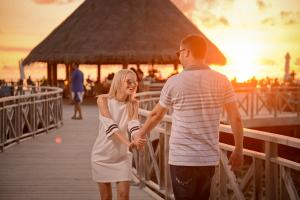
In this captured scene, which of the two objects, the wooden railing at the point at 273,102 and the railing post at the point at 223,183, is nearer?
the railing post at the point at 223,183

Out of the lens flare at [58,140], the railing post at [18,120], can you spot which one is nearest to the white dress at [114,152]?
the railing post at [18,120]

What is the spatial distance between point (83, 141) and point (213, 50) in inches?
877

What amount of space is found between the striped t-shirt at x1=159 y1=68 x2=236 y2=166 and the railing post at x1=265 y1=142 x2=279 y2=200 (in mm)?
731

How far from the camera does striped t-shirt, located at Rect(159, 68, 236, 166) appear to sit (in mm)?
3689

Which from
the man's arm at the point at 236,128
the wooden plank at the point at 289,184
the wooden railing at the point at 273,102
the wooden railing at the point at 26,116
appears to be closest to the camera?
the man's arm at the point at 236,128

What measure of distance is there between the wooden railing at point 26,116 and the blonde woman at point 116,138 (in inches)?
259

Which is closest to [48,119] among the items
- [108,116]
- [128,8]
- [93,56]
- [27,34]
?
[108,116]

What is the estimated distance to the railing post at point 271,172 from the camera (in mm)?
4324

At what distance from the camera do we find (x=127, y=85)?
4379 millimetres

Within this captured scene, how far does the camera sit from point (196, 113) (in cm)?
369

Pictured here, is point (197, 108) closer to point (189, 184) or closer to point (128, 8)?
point (189, 184)

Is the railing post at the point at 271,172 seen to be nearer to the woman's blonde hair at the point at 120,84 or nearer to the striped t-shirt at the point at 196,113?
the striped t-shirt at the point at 196,113

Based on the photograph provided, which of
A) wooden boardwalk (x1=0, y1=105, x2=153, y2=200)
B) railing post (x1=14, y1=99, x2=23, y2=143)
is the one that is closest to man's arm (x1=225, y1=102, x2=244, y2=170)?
wooden boardwalk (x1=0, y1=105, x2=153, y2=200)

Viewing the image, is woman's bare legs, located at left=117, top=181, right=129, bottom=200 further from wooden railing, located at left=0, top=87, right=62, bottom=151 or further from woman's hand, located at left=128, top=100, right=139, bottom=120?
wooden railing, located at left=0, top=87, right=62, bottom=151
